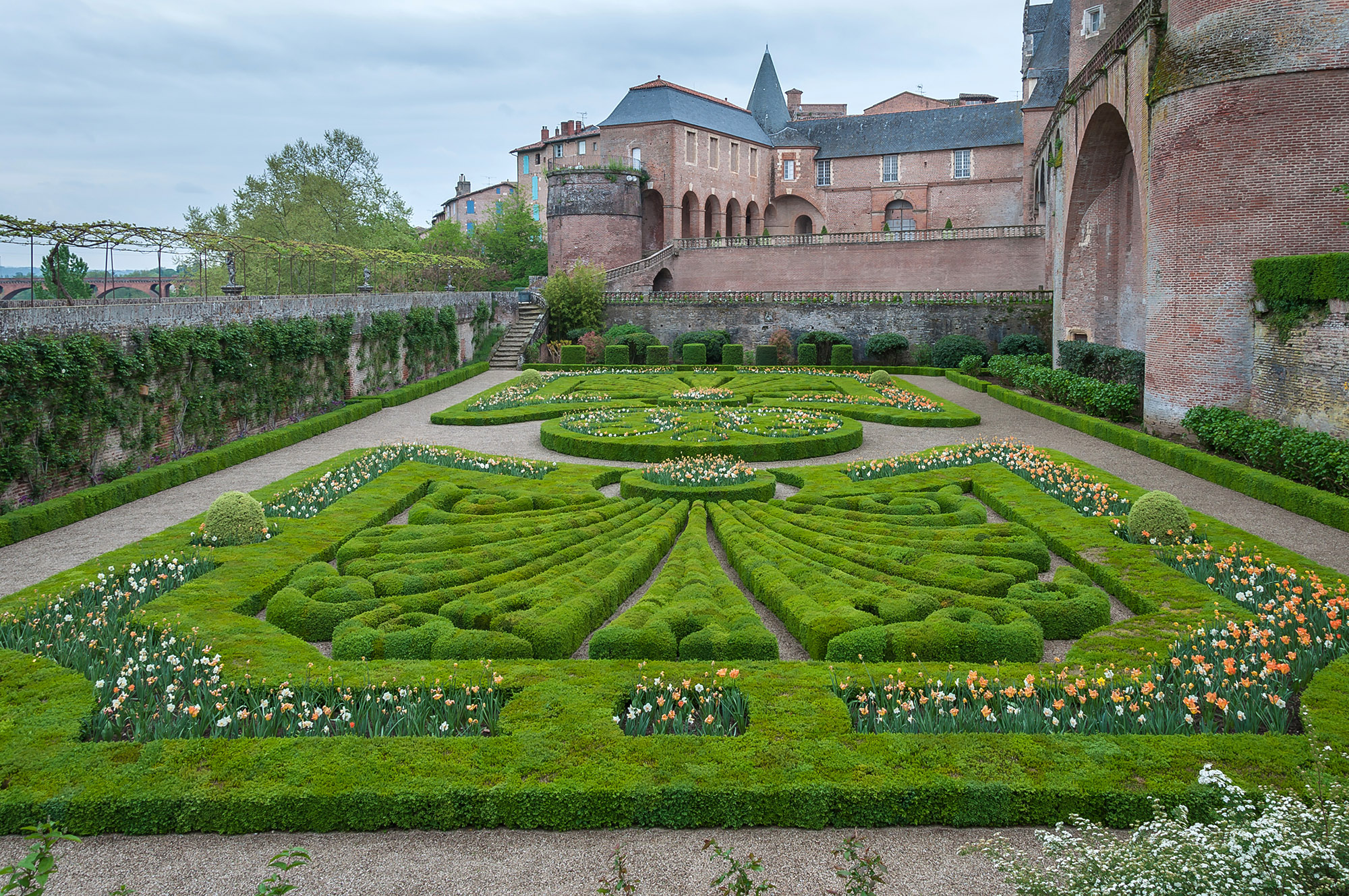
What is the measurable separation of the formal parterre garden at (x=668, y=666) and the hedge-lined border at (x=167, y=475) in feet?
8.15

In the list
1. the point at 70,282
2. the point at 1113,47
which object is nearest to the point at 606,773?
the point at 1113,47

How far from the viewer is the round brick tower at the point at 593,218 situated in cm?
4434

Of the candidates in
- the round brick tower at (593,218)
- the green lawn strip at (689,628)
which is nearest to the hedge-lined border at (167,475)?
the green lawn strip at (689,628)

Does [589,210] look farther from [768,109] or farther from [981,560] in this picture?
[981,560]

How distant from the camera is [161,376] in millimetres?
15977

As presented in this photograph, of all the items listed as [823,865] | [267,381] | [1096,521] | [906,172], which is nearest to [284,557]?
[823,865]

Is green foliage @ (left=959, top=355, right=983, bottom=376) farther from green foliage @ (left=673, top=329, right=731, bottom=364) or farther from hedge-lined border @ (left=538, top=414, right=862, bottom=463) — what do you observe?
hedge-lined border @ (left=538, top=414, right=862, bottom=463)

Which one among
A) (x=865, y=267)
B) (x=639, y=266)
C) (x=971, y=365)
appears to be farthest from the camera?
(x=639, y=266)

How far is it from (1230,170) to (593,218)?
1252 inches

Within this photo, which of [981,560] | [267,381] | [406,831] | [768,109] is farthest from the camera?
[768,109]

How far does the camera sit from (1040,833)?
16.0 ft

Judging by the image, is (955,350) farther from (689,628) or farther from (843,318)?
(689,628)

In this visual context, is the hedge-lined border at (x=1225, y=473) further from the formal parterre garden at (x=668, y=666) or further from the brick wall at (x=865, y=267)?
the brick wall at (x=865, y=267)

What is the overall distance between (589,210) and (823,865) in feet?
137
